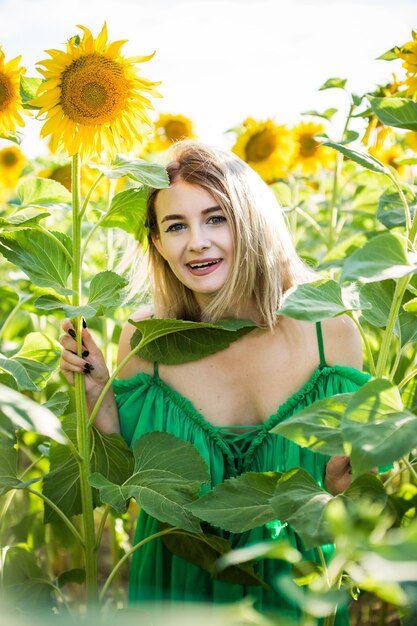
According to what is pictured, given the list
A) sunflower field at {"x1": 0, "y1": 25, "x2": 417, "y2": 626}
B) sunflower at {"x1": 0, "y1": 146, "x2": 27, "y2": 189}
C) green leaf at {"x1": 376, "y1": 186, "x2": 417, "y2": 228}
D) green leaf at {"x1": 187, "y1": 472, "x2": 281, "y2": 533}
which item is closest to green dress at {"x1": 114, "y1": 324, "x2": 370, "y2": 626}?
sunflower field at {"x1": 0, "y1": 25, "x2": 417, "y2": 626}

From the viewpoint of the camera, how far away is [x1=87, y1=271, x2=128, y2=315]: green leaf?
0.95 m

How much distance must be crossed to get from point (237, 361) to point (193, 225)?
25 centimetres

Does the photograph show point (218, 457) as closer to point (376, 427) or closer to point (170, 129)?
point (376, 427)

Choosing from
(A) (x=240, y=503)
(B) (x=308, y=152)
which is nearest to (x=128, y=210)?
(A) (x=240, y=503)

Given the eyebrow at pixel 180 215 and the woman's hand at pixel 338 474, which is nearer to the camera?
the woman's hand at pixel 338 474

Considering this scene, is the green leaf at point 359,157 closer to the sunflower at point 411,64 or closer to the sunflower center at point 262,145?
the sunflower at point 411,64

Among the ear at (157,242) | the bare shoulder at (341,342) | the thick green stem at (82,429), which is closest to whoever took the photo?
the thick green stem at (82,429)

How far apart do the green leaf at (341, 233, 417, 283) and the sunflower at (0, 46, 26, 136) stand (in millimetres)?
570

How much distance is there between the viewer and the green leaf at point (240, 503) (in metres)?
0.85

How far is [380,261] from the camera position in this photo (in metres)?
0.70

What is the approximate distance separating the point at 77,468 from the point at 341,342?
477 mm

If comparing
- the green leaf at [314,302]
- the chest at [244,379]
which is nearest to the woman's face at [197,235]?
the chest at [244,379]

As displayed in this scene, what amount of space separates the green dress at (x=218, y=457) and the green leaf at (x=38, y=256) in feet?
1.30

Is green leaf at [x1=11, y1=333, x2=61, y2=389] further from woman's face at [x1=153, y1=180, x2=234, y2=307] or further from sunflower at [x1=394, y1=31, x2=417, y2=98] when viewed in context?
sunflower at [x1=394, y1=31, x2=417, y2=98]
